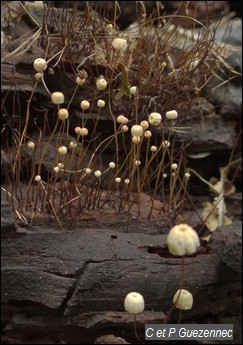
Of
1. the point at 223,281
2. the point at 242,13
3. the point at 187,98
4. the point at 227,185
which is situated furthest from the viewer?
the point at 242,13

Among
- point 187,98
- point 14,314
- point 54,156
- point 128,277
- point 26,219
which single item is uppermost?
point 187,98

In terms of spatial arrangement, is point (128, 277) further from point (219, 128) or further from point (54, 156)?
point (219, 128)

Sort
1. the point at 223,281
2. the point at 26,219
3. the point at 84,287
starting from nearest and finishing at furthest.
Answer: the point at 84,287 → the point at 26,219 → the point at 223,281

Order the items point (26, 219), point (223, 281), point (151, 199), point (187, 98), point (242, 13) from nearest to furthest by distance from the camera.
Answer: point (26, 219) → point (223, 281) → point (151, 199) → point (187, 98) → point (242, 13)

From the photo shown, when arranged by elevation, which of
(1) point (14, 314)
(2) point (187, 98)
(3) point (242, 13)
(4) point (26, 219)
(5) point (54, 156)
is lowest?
(1) point (14, 314)

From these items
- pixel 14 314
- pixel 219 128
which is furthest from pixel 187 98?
pixel 14 314

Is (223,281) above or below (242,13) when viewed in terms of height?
below

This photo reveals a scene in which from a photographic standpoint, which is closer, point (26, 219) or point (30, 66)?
point (26, 219)

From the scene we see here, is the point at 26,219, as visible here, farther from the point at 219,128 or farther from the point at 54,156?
the point at 219,128

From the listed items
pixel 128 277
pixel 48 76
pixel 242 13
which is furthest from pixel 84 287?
pixel 242 13
